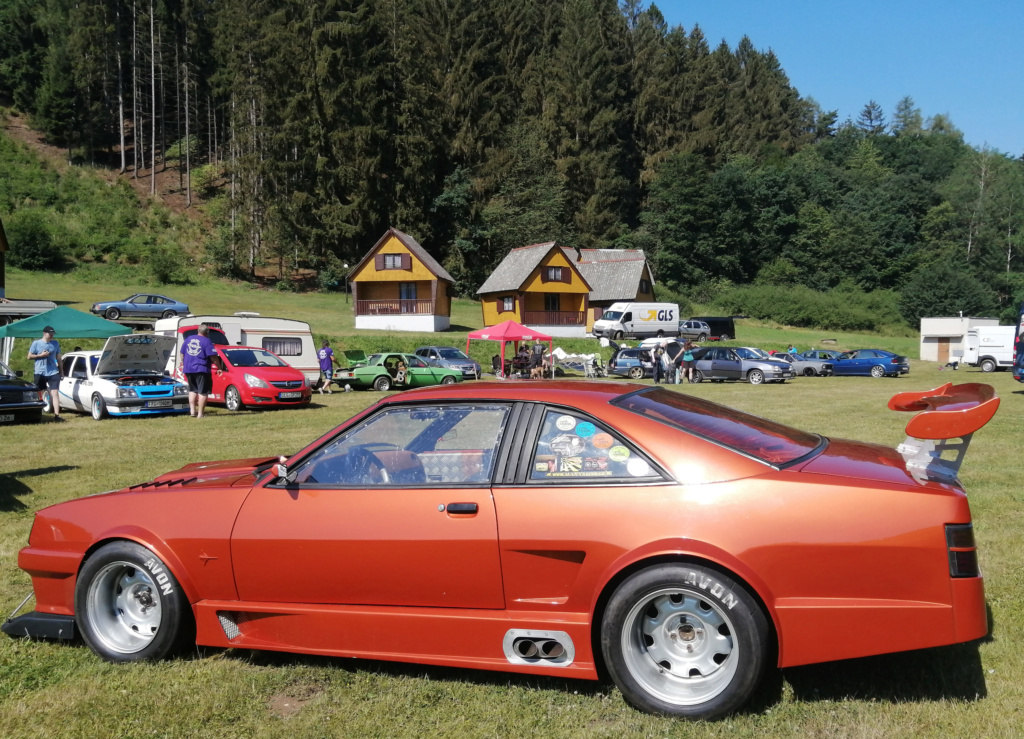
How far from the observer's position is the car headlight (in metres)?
18.7

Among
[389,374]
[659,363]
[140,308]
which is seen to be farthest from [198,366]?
[140,308]

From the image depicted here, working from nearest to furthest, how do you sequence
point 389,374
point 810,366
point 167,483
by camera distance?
point 167,483, point 389,374, point 810,366

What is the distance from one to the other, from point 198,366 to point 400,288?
A: 124 ft

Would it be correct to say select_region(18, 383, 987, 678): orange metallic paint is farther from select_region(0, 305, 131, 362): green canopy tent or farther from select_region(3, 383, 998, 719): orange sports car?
select_region(0, 305, 131, 362): green canopy tent

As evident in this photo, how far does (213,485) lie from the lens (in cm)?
421

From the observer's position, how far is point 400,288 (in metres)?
53.0

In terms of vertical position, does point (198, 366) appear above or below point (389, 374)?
above

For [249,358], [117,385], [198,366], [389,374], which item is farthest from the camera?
[389,374]

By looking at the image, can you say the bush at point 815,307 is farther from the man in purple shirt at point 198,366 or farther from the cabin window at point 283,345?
the man in purple shirt at point 198,366

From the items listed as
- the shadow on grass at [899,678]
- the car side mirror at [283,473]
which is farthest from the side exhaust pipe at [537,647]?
the car side mirror at [283,473]

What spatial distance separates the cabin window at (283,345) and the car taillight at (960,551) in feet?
75.3

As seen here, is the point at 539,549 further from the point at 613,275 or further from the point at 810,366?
the point at 613,275

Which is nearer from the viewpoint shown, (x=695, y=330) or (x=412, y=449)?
(x=412, y=449)

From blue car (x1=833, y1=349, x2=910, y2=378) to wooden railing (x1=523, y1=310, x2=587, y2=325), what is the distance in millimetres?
22378
